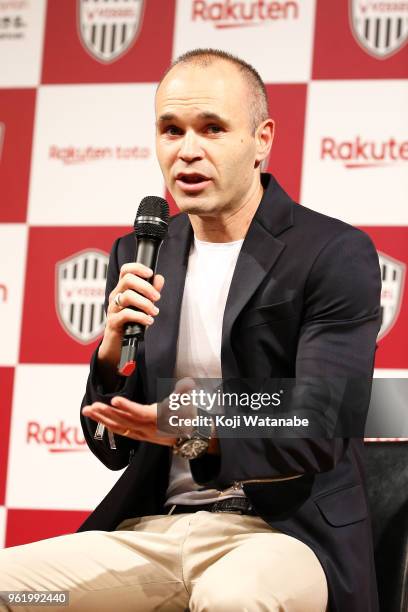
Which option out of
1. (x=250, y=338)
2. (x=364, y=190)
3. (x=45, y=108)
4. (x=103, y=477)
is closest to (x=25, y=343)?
(x=103, y=477)

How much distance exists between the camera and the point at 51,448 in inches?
117

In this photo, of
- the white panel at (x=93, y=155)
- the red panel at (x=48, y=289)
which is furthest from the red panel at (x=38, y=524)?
the white panel at (x=93, y=155)

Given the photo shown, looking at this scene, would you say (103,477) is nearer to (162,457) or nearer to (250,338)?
(162,457)

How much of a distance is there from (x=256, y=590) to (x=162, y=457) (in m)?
0.48

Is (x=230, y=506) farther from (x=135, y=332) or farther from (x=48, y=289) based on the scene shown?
(x=48, y=289)

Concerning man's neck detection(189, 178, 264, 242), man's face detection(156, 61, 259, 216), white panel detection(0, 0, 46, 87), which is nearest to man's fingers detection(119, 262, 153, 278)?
man's face detection(156, 61, 259, 216)

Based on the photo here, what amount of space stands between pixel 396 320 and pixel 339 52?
84 cm

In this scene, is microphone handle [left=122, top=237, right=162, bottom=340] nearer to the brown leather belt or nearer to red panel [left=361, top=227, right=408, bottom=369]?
the brown leather belt

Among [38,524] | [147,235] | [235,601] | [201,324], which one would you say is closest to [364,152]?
[201,324]

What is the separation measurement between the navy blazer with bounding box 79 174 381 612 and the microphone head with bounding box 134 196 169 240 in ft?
0.76

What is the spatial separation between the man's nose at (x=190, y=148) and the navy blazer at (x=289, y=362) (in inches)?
7.1

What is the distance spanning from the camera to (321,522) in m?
1.70

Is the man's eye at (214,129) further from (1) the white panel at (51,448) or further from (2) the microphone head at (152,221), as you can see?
(1) the white panel at (51,448)

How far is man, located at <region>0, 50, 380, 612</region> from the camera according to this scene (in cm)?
156
